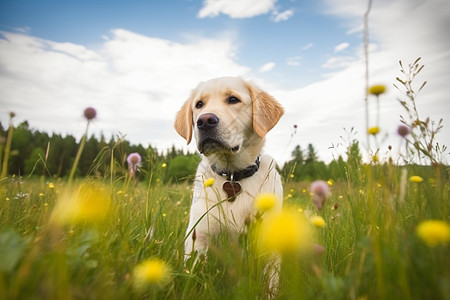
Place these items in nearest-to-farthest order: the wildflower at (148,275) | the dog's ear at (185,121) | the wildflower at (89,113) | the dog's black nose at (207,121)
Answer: the wildflower at (148,275)
the wildflower at (89,113)
the dog's black nose at (207,121)
the dog's ear at (185,121)

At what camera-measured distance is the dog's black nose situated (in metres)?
2.56

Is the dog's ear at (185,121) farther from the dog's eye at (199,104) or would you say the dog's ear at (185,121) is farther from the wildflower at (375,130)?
the wildflower at (375,130)

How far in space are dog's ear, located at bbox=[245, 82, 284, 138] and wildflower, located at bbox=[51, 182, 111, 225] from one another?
1.63 meters

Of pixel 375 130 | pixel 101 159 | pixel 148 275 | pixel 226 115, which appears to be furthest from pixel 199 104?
pixel 148 275

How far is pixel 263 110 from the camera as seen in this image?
3.13m

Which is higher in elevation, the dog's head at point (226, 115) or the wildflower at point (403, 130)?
the dog's head at point (226, 115)

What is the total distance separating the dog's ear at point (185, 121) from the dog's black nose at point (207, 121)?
0.85m

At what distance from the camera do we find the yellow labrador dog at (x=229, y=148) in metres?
2.44

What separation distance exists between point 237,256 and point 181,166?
15.9 meters

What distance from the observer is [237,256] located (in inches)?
45.1

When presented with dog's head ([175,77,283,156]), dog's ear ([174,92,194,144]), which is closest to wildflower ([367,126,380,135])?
dog's head ([175,77,283,156])

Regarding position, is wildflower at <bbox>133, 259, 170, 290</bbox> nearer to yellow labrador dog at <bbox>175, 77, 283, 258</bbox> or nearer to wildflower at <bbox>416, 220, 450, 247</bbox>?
wildflower at <bbox>416, 220, 450, 247</bbox>

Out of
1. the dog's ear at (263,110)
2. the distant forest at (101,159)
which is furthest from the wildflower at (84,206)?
the dog's ear at (263,110)

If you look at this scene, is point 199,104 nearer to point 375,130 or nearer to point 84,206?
point 84,206
